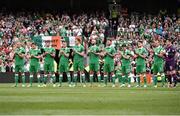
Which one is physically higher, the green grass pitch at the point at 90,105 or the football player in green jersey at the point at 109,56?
the football player in green jersey at the point at 109,56

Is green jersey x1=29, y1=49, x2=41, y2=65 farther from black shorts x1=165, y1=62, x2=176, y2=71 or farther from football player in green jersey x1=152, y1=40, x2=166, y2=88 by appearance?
black shorts x1=165, y1=62, x2=176, y2=71

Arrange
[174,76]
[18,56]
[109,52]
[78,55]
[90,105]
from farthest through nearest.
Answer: [18,56], [109,52], [78,55], [174,76], [90,105]

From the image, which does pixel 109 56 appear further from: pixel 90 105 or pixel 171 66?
pixel 90 105

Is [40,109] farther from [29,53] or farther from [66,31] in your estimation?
[66,31]

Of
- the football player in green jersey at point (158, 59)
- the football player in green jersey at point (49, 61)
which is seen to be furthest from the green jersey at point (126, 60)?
the football player in green jersey at point (49, 61)

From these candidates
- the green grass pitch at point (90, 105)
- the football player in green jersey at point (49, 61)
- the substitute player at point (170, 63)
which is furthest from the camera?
the football player in green jersey at point (49, 61)

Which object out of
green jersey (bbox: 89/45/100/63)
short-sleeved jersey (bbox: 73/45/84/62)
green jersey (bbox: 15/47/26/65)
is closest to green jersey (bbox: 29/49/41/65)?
green jersey (bbox: 15/47/26/65)

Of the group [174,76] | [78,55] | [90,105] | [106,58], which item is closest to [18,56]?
[78,55]

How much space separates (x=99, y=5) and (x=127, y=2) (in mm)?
2209

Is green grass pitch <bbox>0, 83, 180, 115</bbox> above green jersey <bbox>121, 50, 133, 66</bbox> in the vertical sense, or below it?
below

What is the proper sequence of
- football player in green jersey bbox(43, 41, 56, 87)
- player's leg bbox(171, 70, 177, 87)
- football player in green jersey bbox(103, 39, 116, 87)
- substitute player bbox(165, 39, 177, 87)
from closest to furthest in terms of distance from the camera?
player's leg bbox(171, 70, 177, 87), substitute player bbox(165, 39, 177, 87), football player in green jersey bbox(43, 41, 56, 87), football player in green jersey bbox(103, 39, 116, 87)

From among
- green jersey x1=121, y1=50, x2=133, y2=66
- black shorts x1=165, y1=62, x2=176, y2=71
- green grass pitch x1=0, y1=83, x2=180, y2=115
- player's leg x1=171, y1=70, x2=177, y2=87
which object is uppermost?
green jersey x1=121, y1=50, x2=133, y2=66

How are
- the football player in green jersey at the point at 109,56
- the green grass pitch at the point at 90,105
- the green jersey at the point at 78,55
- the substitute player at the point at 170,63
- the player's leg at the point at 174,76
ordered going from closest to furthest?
the green grass pitch at the point at 90,105 → the player's leg at the point at 174,76 → the substitute player at the point at 170,63 → the green jersey at the point at 78,55 → the football player in green jersey at the point at 109,56

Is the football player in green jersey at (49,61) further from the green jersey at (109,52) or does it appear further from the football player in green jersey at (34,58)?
the green jersey at (109,52)
